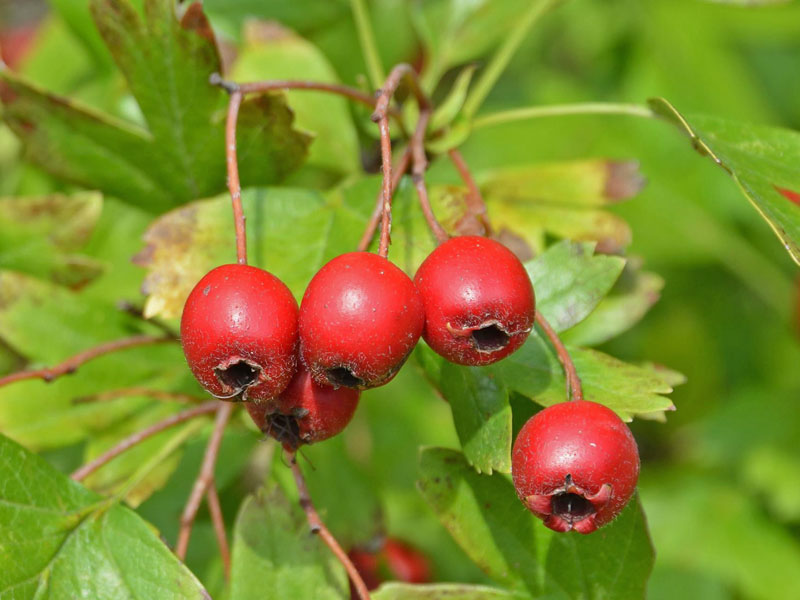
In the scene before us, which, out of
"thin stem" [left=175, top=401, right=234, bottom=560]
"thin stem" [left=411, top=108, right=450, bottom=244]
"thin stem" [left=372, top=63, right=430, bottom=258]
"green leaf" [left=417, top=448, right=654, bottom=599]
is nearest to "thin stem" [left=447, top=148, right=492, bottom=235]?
"thin stem" [left=411, top=108, right=450, bottom=244]

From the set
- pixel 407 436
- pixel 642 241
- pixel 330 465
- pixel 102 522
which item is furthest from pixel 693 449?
pixel 102 522

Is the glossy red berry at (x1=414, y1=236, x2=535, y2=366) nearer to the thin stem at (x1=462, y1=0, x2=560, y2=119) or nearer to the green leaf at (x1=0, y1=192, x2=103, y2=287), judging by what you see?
the thin stem at (x1=462, y1=0, x2=560, y2=119)

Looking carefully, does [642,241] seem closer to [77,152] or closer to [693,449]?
[693,449]

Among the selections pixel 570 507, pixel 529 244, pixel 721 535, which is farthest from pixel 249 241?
pixel 721 535

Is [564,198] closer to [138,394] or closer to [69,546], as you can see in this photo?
[138,394]

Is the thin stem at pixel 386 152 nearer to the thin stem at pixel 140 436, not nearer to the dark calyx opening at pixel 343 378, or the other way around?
the dark calyx opening at pixel 343 378
